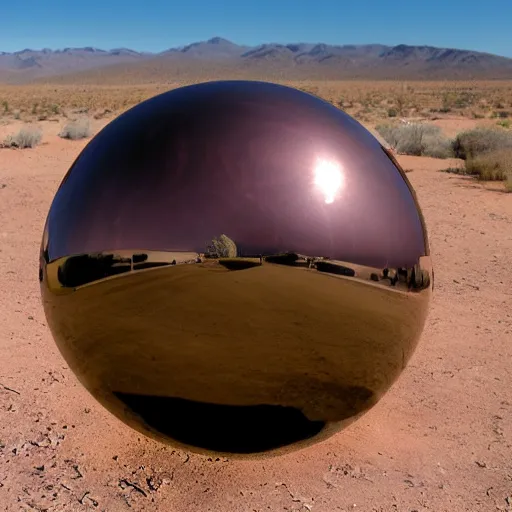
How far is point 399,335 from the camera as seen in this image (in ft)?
10.8

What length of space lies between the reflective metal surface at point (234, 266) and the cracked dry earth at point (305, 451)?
2.12 ft

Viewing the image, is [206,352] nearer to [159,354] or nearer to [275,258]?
[159,354]

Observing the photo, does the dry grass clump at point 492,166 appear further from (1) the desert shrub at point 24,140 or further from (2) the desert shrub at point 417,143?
(1) the desert shrub at point 24,140

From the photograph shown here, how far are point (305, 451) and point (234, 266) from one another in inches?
76.1

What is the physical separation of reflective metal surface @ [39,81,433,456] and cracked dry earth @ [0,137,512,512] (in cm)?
65

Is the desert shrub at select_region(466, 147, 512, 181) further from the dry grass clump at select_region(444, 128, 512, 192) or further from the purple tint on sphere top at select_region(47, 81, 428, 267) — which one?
the purple tint on sphere top at select_region(47, 81, 428, 267)

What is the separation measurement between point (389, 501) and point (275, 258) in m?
1.93

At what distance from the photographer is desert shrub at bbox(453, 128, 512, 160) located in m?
17.9

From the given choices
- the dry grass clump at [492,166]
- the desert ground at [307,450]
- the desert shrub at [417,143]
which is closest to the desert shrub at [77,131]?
the desert shrub at [417,143]

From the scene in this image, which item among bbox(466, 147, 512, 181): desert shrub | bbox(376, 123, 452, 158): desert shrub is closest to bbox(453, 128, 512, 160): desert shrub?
bbox(376, 123, 452, 158): desert shrub

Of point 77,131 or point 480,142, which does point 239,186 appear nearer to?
point 480,142

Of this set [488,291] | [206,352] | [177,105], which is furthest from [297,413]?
[488,291]

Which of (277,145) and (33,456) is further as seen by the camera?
(33,456)

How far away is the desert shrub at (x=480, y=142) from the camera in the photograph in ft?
58.7
